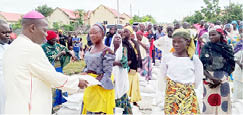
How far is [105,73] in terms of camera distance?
323 centimetres

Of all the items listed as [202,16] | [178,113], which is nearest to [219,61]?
[178,113]

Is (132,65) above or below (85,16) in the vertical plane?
below

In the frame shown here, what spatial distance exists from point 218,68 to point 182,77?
117 cm

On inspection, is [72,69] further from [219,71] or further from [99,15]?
[99,15]

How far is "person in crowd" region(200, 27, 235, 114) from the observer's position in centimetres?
392

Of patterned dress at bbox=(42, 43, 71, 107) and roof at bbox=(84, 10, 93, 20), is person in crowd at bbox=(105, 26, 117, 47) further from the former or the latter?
roof at bbox=(84, 10, 93, 20)

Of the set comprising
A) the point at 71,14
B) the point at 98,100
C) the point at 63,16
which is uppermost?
the point at 71,14

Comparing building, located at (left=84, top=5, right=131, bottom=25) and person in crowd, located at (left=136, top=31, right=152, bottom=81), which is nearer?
person in crowd, located at (left=136, top=31, right=152, bottom=81)

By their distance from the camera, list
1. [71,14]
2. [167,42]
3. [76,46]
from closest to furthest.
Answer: [167,42]
[76,46]
[71,14]

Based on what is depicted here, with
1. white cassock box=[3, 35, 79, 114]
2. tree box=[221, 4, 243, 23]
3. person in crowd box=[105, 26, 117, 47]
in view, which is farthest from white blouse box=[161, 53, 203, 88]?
tree box=[221, 4, 243, 23]

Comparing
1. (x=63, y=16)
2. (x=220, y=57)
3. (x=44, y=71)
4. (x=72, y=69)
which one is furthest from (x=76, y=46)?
(x=63, y=16)

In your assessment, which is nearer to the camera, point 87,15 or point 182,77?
point 182,77

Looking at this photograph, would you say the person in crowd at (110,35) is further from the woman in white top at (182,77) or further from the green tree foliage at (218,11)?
the green tree foliage at (218,11)

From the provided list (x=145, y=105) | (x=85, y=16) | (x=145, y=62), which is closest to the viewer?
(x=145, y=105)
